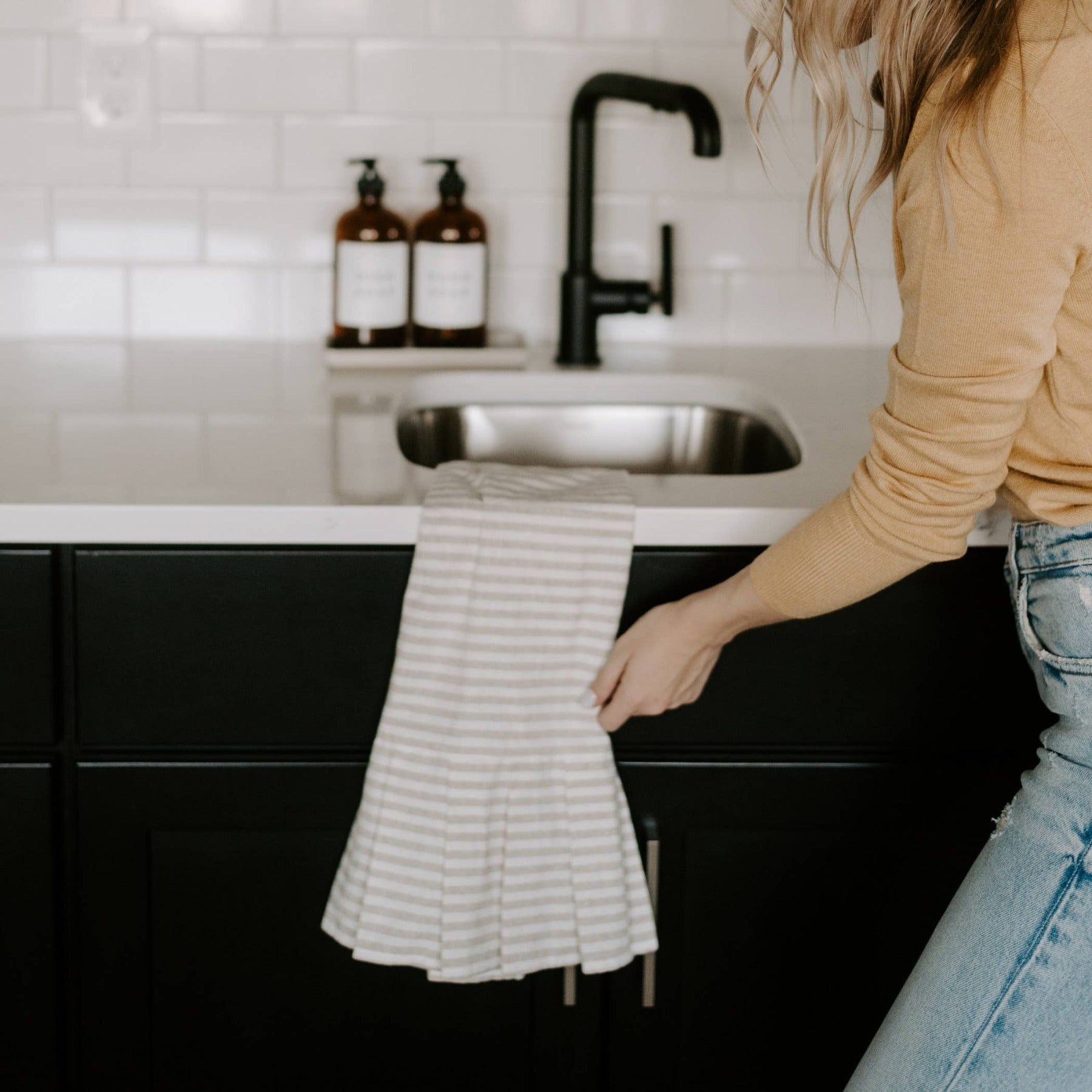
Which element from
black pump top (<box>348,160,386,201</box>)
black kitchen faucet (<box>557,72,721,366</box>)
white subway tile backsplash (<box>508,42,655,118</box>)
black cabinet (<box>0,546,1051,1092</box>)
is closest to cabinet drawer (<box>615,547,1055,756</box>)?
black cabinet (<box>0,546,1051,1092</box>)

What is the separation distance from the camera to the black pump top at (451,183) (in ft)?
5.19

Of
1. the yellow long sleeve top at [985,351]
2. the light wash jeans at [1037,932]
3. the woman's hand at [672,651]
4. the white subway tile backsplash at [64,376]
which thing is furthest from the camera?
the white subway tile backsplash at [64,376]

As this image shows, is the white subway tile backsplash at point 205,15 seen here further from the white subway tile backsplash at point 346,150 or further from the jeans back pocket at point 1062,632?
the jeans back pocket at point 1062,632

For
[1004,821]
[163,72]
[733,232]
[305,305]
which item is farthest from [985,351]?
[163,72]

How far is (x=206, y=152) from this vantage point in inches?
65.1

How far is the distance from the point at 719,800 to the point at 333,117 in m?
0.97

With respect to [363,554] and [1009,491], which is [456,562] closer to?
[363,554]

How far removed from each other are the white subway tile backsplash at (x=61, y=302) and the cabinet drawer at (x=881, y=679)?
0.90 meters

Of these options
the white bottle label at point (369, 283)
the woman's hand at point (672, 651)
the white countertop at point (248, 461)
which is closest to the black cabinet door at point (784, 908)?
the woman's hand at point (672, 651)

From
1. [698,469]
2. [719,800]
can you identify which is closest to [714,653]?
[719,800]

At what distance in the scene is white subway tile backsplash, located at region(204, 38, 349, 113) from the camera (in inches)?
64.1

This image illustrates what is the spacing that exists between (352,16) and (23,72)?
39 centimetres

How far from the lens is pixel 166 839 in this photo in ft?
3.76

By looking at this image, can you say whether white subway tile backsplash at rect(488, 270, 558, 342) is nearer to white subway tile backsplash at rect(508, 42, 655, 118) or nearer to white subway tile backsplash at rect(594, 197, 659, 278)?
white subway tile backsplash at rect(594, 197, 659, 278)
